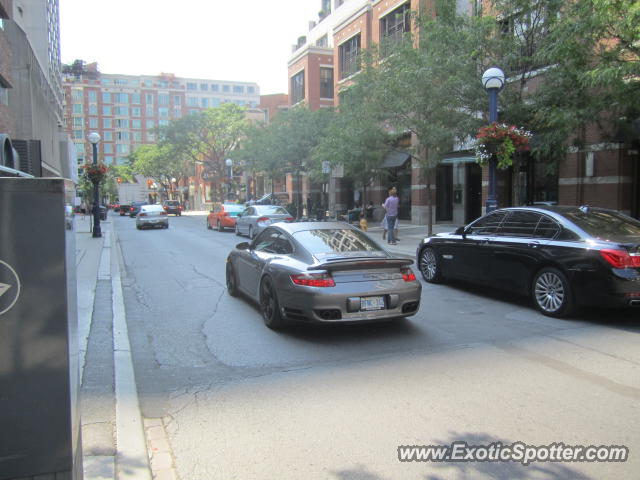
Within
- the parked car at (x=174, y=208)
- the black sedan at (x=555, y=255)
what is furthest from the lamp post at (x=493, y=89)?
the parked car at (x=174, y=208)

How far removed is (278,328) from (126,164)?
94.0 meters

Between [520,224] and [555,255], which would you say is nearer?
[555,255]

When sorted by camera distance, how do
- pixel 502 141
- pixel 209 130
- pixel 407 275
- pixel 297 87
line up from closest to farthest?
1. pixel 407 275
2. pixel 502 141
3. pixel 297 87
4. pixel 209 130

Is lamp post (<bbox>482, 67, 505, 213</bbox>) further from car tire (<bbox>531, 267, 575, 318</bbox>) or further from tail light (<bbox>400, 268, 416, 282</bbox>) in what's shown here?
tail light (<bbox>400, 268, 416, 282</bbox>)

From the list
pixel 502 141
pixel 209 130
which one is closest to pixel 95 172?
pixel 502 141

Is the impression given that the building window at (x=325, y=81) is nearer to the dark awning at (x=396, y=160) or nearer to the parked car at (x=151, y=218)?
the dark awning at (x=396, y=160)

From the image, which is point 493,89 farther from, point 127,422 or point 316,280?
point 127,422

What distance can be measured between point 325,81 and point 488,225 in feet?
111

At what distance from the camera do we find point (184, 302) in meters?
8.74

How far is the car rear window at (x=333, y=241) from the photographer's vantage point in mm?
6734

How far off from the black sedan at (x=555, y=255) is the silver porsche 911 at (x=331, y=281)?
221 cm

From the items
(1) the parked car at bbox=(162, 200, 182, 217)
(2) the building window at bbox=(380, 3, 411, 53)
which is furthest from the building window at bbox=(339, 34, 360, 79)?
(1) the parked car at bbox=(162, 200, 182, 217)

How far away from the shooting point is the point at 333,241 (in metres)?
7.03

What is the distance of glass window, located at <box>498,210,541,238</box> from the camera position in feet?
26.5
